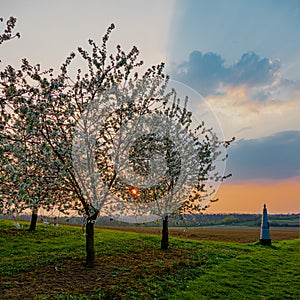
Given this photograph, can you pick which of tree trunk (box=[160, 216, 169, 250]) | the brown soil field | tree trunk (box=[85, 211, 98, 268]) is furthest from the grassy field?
the brown soil field

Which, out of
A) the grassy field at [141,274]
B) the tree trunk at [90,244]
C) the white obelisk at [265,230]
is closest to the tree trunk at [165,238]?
the grassy field at [141,274]

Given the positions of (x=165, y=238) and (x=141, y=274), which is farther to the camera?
(x=165, y=238)

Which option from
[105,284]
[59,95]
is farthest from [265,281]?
[59,95]

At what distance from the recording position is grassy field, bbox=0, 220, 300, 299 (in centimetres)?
1164

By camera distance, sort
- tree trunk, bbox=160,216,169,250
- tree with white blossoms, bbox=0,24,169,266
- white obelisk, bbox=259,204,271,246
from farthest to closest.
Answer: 1. white obelisk, bbox=259,204,271,246
2. tree trunk, bbox=160,216,169,250
3. tree with white blossoms, bbox=0,24,169,266

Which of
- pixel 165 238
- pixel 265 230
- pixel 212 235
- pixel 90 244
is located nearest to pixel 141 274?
pixel 90 244

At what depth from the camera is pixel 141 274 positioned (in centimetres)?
1392

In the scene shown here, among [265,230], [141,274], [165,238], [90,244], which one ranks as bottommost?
[141,274]

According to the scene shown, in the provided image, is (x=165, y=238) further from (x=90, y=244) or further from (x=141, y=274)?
(x=141, y=274)

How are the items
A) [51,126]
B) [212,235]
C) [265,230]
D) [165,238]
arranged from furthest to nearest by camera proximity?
[212,235]
[265,230]
[165,238]
[51,126]

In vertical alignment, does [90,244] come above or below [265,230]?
below

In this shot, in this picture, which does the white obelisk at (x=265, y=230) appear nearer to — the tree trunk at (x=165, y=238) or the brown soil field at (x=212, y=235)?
the brown soil field at (x=212, y=235)

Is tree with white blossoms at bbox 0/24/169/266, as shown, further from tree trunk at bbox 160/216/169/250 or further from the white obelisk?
the white obelisk

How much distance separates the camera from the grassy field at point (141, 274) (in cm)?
1164
